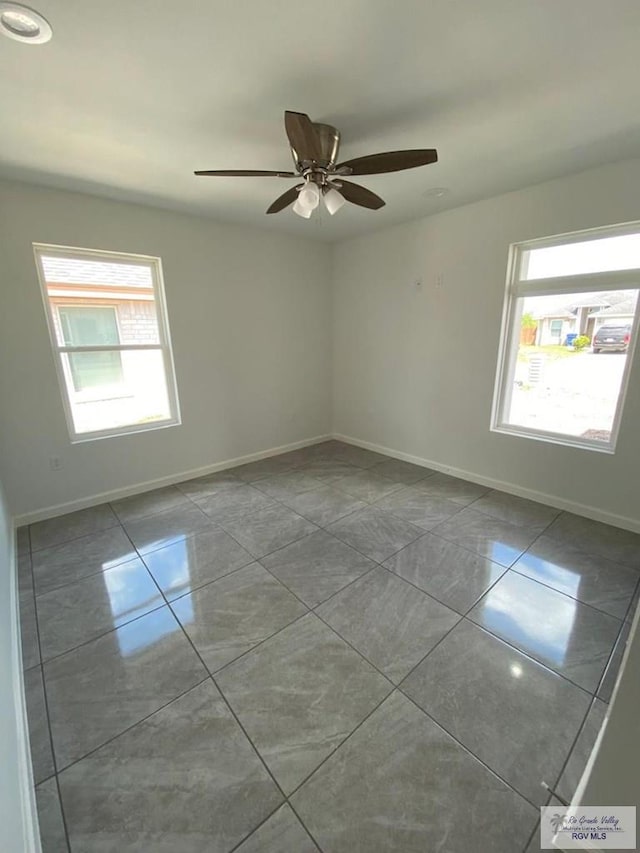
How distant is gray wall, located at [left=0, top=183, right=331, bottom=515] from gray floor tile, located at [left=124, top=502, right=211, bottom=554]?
644 mm

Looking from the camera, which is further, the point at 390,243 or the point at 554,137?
the point at 390,243

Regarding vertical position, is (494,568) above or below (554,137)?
below

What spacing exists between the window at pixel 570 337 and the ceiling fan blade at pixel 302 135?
2.14 m

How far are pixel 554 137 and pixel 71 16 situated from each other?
7.96 feet

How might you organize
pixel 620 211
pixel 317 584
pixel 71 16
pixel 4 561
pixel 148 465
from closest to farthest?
pixel 71 16, pixel 4 561, pixel 317 584, pixel 620 211, pixel 148 465

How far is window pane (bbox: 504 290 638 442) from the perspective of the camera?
2.63 m

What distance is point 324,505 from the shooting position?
3.15 meters

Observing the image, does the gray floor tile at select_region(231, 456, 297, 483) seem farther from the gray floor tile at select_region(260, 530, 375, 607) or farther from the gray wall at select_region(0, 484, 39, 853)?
the gray wall at select_region(0, 484, 39, 853)

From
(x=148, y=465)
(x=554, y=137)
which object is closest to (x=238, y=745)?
(x=148, y=465)

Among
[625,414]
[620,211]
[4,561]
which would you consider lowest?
[4,561]

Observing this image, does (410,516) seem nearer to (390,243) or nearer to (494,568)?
(494,568)

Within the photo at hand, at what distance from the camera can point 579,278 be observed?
2.70 metres

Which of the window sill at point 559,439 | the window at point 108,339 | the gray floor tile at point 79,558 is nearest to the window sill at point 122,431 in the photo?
the window at point 108,339

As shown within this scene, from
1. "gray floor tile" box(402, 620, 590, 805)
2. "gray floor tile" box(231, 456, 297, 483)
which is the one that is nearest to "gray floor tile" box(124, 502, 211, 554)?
"gray floor tile" box(231, 456, 297, 483)
